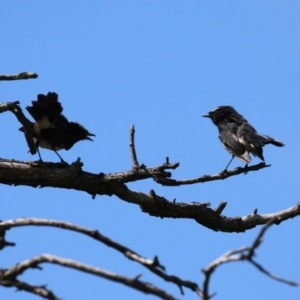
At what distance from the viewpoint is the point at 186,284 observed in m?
3.19

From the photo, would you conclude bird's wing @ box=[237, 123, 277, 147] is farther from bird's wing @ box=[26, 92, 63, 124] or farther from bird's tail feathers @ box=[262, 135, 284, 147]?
bird's wing @ box=[26, 92, 63, 124]

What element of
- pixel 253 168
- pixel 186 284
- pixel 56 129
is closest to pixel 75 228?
pixel 186 284

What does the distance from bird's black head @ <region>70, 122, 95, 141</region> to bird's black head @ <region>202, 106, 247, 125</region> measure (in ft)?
7.38

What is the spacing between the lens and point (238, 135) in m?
9.09

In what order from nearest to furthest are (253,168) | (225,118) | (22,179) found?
(22,179)
(253,168)
(225,118)

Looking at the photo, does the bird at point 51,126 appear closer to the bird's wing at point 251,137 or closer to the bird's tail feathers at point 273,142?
the bird's wing at point 251,137

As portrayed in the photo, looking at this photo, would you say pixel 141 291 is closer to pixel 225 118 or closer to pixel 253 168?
pixel 253 168

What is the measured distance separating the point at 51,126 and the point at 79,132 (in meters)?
1.09

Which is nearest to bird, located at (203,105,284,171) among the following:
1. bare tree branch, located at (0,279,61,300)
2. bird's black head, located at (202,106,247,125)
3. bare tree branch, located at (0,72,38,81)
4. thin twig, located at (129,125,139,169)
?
bird's black head, located at (202,106,247,125)

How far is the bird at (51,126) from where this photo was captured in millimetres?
7277

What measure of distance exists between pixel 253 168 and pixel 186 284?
4.05 meters

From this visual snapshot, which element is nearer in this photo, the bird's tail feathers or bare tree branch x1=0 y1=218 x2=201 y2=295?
bare tree branch x1=0 y1=218 x2=201 y2=295

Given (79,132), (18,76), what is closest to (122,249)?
(18,76)

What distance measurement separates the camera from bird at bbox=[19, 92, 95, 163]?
7.28 meters
